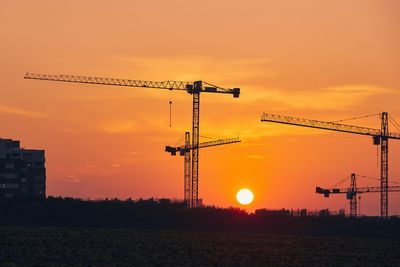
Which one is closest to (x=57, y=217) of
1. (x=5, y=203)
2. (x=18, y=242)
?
(x=5, y=203)

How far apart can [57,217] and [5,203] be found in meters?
12.8

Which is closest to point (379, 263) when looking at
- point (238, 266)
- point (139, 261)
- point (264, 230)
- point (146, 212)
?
point (238, 266)

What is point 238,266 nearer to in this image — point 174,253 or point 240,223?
point 174,253

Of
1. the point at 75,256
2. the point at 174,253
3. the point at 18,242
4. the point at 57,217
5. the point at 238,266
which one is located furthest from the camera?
the point at 57,217

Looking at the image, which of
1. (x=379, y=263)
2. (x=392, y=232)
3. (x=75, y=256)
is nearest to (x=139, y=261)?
(x=75, y=256)

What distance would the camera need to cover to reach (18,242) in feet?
283

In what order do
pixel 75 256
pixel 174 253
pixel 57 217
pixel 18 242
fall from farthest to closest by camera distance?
1. pixel 57 217
2. pixel 18 242
3. pixel 174 253
4. pixel 75 256

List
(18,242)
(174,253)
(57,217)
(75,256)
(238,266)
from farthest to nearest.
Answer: (57,217), (18,242), (174,253), (75,256), (238,266)

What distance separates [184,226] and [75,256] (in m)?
86.2

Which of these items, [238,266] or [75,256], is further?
[75,256]

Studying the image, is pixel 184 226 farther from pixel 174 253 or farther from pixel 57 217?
pixel 174 253

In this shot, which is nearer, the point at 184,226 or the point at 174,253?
the point at 174,253

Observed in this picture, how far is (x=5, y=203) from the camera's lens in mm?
162250

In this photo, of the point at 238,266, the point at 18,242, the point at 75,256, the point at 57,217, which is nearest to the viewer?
the point at 238,266
